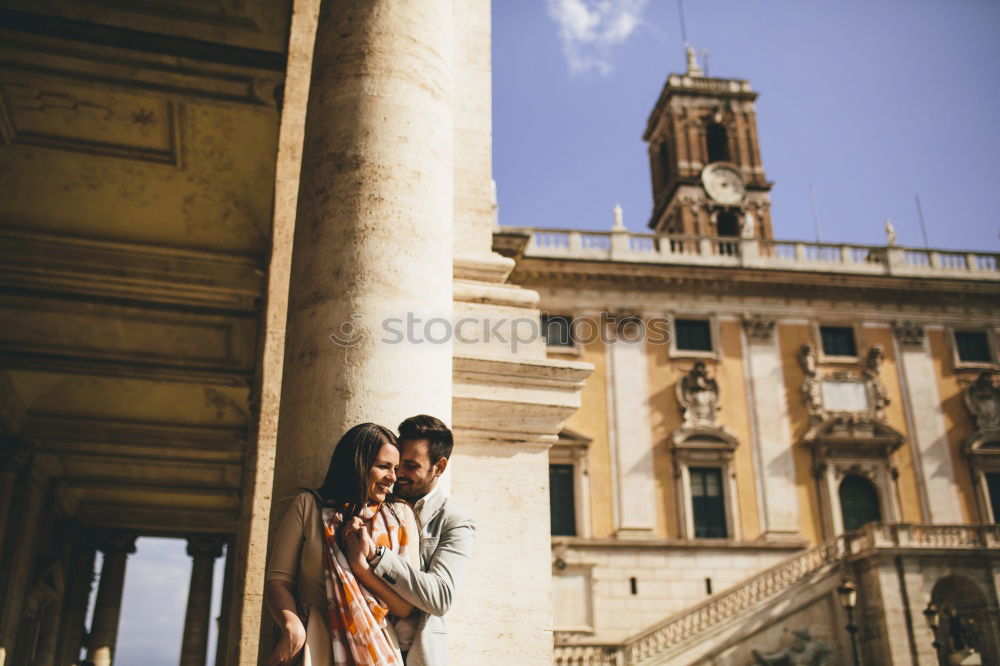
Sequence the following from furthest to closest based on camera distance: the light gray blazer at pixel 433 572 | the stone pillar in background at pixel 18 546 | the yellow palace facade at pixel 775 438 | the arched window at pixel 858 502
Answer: the arched window at pixel 858 502, the yellow palace facade at pixel 775 438, the stone pillar in background at pixel 18 546, the light gray blazer at pixel 433 572

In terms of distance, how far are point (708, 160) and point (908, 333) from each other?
16.3m

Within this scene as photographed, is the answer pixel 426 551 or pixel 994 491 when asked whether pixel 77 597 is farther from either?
pixel 994 491

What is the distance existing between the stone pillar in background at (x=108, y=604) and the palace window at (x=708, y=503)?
16305mm

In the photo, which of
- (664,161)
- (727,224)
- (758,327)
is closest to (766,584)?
(758,327)

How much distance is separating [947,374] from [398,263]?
31.6 meters

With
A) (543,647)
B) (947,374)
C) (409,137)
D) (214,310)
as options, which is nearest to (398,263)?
(409,137)

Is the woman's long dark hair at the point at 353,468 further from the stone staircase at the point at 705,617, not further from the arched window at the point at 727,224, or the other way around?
the arched window at the point at 727,224

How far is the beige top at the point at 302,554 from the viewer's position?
2627 mm

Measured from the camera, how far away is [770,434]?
28844mm

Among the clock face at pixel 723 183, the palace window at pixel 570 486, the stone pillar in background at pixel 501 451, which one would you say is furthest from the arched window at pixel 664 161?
the stone pillar in background at pixel 501 451

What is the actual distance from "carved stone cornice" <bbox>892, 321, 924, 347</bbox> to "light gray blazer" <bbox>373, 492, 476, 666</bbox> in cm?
3131

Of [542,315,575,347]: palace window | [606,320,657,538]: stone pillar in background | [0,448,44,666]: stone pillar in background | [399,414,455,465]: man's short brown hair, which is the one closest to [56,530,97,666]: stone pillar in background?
[0,448,44,666]: stone pillar in background

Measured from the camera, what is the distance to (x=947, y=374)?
3083cm

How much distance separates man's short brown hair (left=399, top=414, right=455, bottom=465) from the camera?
3.02 meters
